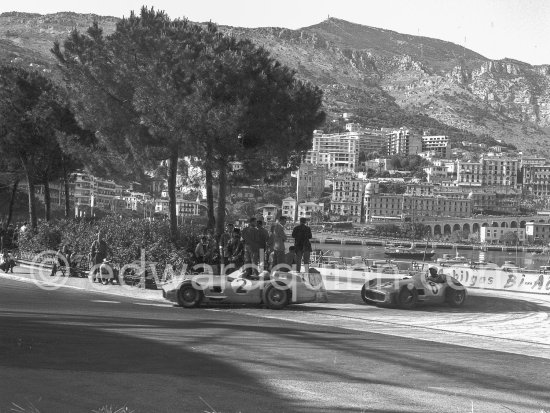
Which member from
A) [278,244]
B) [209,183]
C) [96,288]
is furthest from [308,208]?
[278,244]

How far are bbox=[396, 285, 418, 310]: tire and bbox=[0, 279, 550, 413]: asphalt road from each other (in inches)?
145

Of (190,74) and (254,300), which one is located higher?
(190,74)

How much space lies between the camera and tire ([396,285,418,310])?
16156mm

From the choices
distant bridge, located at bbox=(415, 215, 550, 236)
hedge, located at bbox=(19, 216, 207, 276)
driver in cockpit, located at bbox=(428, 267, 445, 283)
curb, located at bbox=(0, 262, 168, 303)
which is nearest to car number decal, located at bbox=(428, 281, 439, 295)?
driver in cockpit, located at bbox=(428, 267, 445, 283)

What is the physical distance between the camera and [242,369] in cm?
829

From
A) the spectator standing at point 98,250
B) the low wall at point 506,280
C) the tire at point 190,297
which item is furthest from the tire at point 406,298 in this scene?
the spectator standing at point 98,250

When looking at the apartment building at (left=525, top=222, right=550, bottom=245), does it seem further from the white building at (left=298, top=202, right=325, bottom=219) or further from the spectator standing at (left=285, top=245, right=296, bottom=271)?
the spectator standing at (left=285, top=245, right=296, bottom=271)

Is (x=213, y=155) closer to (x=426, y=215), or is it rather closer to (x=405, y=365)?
(x=405, y=365)

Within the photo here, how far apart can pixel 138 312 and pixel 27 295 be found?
390cm

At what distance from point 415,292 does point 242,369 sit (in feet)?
28.8

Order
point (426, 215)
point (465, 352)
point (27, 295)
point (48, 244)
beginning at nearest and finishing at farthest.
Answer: point (465, 352) < point (27, 295) < point (48, 244) < point (426, 215)

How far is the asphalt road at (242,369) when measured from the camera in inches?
270

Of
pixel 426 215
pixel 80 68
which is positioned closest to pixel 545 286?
pixel 80 68

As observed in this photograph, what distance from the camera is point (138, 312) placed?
1362 centimetres
